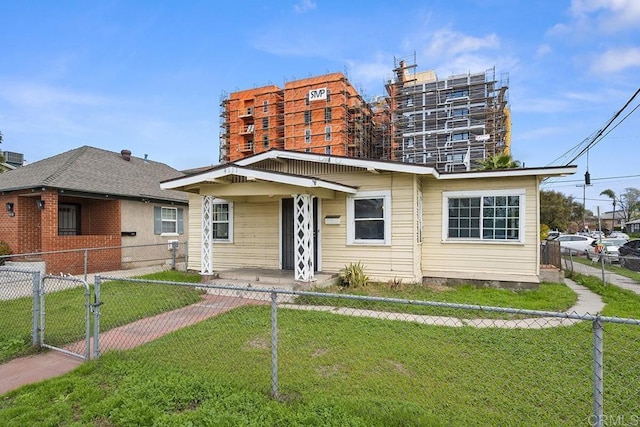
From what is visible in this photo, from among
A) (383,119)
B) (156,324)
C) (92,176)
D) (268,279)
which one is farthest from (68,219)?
(383,119)

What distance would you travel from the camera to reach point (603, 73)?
16.2 m

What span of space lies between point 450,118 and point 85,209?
51184mm

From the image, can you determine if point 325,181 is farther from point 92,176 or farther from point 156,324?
point 92,176

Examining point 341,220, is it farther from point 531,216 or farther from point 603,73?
point 603,73

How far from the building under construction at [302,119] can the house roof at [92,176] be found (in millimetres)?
41064

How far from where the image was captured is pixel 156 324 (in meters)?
6.22

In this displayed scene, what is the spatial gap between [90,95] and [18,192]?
745cm

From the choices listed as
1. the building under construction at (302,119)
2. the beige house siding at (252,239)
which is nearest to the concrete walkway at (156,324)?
the beige house siding at (252,239)

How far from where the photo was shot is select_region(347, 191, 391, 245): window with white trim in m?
9.51

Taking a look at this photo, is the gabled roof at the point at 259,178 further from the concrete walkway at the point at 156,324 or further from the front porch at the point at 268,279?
the concrete walkway at the point at 156,324

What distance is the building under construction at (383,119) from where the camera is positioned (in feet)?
175

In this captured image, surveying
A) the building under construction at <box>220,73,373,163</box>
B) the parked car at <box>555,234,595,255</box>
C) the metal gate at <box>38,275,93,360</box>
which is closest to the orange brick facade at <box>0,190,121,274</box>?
the metal gate at <box>38,275,93,360</box>

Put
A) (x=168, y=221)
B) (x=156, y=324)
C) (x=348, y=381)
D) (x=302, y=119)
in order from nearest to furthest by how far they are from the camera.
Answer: (x=348, y=381) → (x=156, y=324) → (x=168, y=221) → (x=302, y=119)

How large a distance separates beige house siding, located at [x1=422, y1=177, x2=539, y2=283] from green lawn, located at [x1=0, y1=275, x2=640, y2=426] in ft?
12.9
